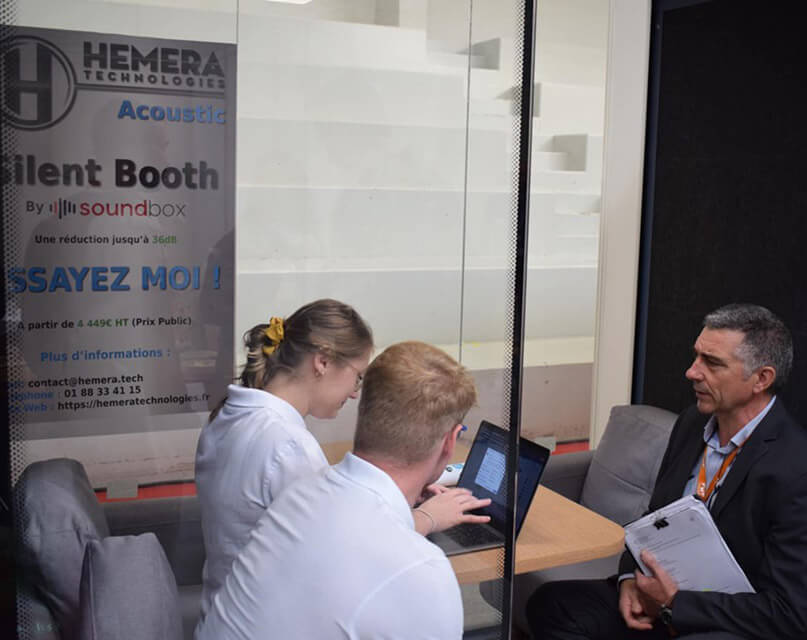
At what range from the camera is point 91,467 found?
5.83 ft

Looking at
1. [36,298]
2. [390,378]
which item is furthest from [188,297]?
[390,378]

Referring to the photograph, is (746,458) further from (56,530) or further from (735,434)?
(56,530)

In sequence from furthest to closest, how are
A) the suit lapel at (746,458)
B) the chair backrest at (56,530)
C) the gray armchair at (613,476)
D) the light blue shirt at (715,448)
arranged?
1. the gray armchair at (613,476)
2. the light blue shirt at (715,448)
3. the suit lapel at (746,458)
4. the chair backrest at (56,530)

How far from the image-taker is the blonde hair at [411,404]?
155 cm

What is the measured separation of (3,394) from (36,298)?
0.59 feet

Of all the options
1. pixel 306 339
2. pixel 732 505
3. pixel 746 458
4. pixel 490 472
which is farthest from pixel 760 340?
pixel 306 339

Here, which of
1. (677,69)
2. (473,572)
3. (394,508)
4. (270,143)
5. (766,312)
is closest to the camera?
(394,508)

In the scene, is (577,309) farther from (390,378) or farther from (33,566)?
Result: (33,566)

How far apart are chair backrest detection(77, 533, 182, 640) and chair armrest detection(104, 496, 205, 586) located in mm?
28

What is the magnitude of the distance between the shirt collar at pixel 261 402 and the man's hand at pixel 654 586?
4.12 feet

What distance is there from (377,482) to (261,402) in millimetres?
416

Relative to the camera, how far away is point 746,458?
257 cm

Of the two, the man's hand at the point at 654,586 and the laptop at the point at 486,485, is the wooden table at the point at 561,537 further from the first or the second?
the laptop at the point at 486,485

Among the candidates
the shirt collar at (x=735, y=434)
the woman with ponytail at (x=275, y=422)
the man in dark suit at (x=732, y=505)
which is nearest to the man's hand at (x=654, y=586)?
the man in dark suit at (x=732, y=505)
